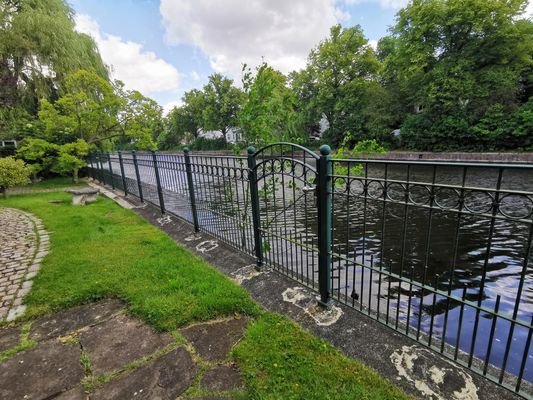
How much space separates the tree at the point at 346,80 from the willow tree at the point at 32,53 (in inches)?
743

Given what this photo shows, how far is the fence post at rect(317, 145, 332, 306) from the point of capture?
2.07m

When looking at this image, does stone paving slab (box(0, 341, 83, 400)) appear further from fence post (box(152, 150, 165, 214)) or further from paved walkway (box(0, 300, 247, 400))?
fence post (box(152, 150, 165, 214))

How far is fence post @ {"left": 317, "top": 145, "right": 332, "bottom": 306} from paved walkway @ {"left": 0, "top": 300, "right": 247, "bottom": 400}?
79 centimetres

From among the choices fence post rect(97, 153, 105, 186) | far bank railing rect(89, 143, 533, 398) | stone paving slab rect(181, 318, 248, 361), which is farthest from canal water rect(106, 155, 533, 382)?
fence post rect(97, 153, 105, 186)

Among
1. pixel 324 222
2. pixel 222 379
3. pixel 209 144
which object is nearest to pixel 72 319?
pixel 222 379

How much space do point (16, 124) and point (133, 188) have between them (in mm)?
7543

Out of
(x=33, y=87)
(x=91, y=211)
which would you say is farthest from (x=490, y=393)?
(x=33, y=87)

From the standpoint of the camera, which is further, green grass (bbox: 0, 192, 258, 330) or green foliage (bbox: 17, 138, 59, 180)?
green foliage (bbox: 17, 138, 59, 180)

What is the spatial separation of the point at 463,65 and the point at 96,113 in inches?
803

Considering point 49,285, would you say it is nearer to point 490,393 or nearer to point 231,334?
point 231,334

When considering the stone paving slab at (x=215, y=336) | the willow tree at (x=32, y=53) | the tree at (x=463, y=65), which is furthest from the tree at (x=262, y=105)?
the tree at (x=463, y=65)

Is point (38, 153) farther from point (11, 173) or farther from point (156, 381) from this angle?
point (156, 381)

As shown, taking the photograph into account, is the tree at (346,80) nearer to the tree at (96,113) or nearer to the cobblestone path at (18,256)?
the tree at (96,113)

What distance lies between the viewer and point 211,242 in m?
4.18
